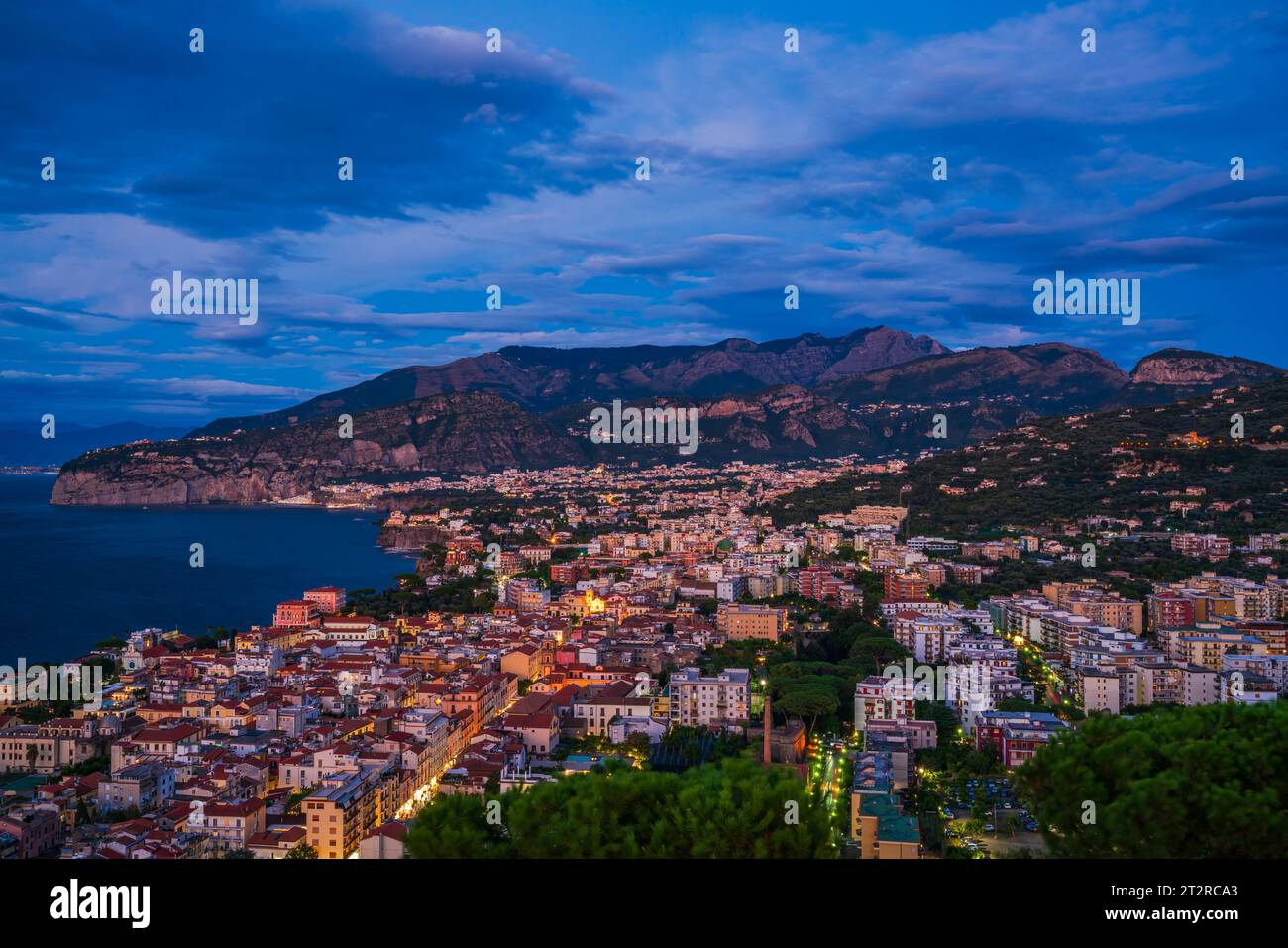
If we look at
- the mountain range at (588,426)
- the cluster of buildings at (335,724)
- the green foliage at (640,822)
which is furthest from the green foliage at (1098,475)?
the green foliage at (640,822)

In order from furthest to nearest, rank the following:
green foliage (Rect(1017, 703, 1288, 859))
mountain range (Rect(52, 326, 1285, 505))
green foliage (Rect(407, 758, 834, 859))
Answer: mountain range (Rect(52, 326, 1285, 505))
green foliage (Rect(407, 758, 834, 859))
green foliage (Rect(1017, 703, 1288, 859))

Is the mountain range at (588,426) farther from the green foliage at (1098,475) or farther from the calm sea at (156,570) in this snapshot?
the green foliage at (1098,475)

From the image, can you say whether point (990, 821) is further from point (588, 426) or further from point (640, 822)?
point (588, 426)

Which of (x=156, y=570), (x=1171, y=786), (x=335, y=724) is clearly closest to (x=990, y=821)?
(x=1171, y=786)

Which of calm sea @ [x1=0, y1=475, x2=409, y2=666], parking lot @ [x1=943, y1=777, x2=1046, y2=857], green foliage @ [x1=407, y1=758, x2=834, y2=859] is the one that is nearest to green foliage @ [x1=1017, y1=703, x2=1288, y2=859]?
green foliage @ [x1=407, y1=758, x2=834, y2=859]

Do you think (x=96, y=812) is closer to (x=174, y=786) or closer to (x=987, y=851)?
(x=174, y=786)

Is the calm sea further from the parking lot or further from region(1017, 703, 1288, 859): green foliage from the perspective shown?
region(1017, 703, 1288, 859): green foliage
